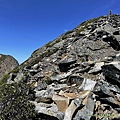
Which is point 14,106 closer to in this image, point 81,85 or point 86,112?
point 86,112

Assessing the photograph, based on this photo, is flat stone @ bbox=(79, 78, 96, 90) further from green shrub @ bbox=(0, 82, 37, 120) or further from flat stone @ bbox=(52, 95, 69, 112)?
green shrub @ bbox=(0, 82, 37, 120)

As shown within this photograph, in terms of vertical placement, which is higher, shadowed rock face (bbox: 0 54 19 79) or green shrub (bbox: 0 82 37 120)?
shadowed rock face (bbox: 0 54 19 79)

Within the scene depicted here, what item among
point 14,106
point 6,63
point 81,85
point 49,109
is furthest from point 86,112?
point 6,63

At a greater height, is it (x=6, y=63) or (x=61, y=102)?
(x=6, y=63)

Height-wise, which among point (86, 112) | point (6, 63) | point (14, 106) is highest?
point (6, 63)

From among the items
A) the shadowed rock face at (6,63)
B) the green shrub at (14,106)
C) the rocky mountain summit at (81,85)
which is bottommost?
the green shrub at (14,106)

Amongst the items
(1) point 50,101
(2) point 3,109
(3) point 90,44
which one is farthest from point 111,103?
(3) point 90,44

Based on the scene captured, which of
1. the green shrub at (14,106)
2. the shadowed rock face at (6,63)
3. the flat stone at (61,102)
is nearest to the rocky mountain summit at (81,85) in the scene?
the flat stone at (61,102)

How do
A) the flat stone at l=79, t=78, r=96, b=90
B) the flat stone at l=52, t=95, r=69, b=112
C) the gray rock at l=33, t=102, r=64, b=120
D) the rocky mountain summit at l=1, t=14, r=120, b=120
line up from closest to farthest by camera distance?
1. the gray rock at l=33, t=102, r=64, b=120
2. the rocky mountain summit at l=1, t=14, r=120, b=120
3. the flat stone at l=52, t=95, r=69, b=112
4. the flat stone at l=79, t=78, r=96, b=90

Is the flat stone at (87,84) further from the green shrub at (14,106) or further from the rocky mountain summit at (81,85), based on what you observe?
the green shrub at (14,106)

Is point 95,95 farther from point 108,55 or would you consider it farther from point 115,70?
point 108,55

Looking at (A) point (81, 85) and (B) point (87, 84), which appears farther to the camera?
(A) point (81, 85)

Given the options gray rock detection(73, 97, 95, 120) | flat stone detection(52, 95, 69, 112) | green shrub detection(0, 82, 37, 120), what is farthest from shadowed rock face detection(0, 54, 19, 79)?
gray rock detection(73, 97, 95, 120)

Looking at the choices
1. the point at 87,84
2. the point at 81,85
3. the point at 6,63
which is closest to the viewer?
the point at 87,84
